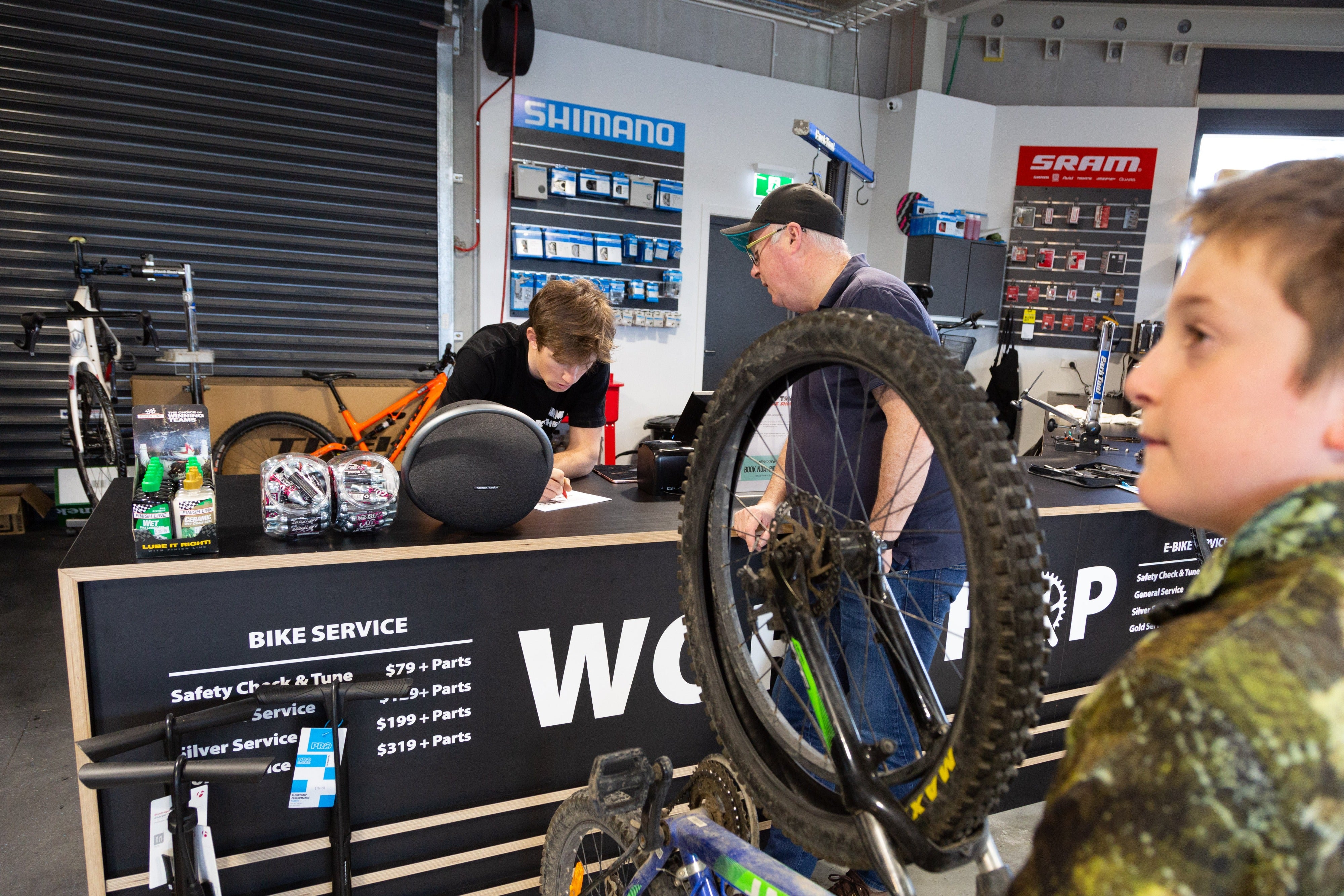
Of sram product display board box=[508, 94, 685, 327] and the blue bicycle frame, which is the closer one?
the blue bicycle frame

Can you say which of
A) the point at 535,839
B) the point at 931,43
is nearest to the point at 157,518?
the point at 535,839

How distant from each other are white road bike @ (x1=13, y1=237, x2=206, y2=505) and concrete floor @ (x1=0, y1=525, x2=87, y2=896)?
686 millimetres

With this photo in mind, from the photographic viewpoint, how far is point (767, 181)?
5.69m

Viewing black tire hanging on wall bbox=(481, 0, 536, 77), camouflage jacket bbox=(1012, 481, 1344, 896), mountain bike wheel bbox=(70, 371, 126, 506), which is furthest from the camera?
black tire hanging on wall bbox=(481, 0, 536, 77)

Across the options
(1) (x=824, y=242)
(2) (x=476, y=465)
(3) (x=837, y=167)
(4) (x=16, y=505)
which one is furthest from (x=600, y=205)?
(2) (x=476, y=465)

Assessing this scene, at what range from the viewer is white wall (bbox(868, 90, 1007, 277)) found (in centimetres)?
590

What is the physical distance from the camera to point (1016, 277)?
6.39m

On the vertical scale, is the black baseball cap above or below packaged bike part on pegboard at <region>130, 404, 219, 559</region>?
above

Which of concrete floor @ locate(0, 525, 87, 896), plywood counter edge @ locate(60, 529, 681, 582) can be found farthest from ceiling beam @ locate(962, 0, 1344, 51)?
concrete floor @ locate(0, 525, 87, 896)

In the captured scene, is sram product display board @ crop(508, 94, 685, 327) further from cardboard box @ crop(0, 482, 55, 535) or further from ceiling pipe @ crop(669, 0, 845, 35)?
cardboard box @ crop(0, 482, 55, 535)

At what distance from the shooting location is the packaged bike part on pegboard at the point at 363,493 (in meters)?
1.58

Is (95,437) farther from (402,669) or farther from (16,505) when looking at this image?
(402,669)

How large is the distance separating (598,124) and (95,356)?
3.25 metres

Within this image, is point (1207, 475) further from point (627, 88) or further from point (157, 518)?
point (627, 88)
